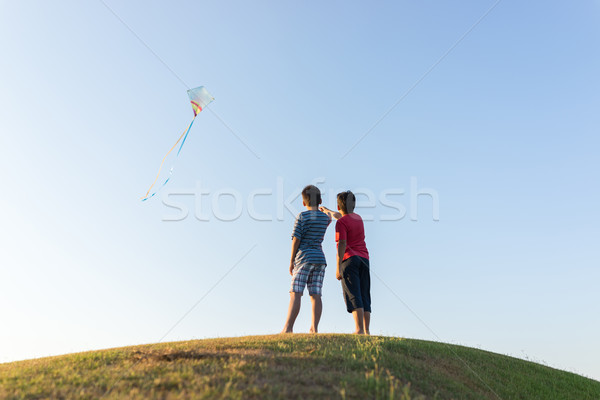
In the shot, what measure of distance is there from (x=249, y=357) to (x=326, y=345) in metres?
1.56

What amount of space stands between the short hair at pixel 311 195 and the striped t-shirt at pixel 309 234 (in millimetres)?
198

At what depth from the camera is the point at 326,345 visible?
7.63 meters

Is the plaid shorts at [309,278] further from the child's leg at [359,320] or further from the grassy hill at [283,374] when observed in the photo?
the grassy hill at [283,374]

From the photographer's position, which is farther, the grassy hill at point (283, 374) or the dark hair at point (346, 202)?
the dark hair at point (346, 202)

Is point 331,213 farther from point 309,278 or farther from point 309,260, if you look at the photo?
point 309,278

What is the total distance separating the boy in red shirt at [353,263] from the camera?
31.5ft

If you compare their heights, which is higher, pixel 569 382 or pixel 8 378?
pixel 8 378

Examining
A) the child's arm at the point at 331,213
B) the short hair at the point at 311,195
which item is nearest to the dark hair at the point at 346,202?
the child's arm at the point at 331,213

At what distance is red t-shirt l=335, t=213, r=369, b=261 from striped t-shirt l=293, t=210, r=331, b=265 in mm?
384

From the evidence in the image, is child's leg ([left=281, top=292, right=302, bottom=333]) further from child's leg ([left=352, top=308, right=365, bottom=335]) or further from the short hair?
the short hair

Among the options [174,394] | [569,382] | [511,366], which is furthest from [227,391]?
[569,382]

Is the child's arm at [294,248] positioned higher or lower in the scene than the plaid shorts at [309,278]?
higher

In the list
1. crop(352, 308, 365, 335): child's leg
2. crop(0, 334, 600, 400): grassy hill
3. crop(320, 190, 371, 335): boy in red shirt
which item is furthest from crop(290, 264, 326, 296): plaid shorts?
crop(0, 334, 600, 400): grassy hill

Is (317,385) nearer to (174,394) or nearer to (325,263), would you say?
(174,394)
